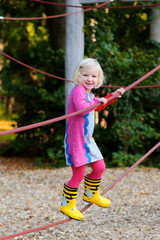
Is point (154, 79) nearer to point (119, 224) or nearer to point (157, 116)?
point (157, 116)

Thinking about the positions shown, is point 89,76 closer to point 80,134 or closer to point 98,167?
point 80,134

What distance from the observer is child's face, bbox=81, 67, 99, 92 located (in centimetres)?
236

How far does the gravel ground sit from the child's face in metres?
1.55

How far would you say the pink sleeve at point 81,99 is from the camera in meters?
2.28

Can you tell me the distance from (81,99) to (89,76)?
7.3 inches

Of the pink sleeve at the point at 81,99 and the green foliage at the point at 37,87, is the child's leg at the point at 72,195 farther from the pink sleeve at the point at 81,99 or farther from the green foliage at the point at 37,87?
the green foliage at the point at 37,87

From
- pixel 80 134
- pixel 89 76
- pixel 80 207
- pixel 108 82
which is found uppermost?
pixel 89 76

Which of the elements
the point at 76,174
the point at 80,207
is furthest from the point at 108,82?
the point at 76,174

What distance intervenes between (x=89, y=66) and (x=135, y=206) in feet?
7.42

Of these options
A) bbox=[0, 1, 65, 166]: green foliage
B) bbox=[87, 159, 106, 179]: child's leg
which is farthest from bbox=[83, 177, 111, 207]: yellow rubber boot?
bbox=[0, 1, 65, 166]: green foliage

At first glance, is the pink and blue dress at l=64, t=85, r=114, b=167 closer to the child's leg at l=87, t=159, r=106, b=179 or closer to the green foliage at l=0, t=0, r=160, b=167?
the child's leg at l=87, t=159, r=106, b=179

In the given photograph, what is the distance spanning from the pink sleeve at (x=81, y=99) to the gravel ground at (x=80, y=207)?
1.48 m

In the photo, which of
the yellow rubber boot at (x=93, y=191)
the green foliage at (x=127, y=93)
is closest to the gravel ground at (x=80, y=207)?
the green foliage at (x=127, y=93)

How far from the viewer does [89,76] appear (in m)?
2.37
